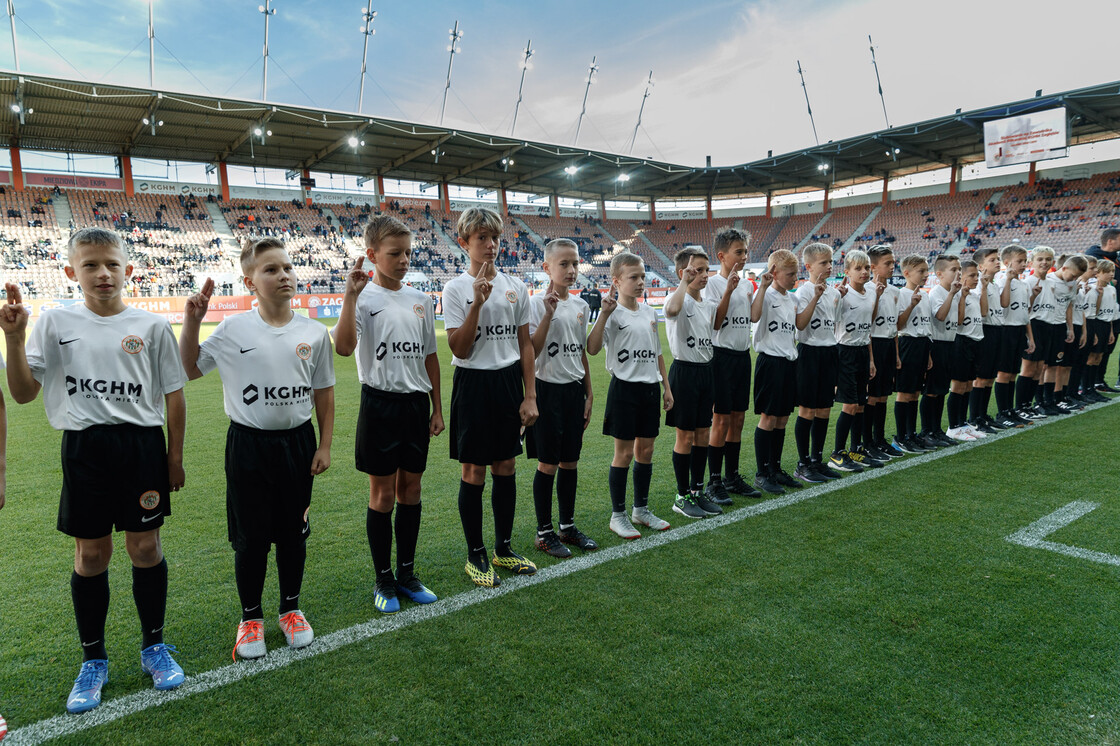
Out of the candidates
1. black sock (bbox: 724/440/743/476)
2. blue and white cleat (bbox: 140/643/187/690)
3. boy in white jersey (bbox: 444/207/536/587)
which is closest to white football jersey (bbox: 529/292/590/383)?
boy in white jersey (bbox: 444/207/536/587)

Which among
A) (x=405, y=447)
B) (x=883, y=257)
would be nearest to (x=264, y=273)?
(x=405, y=447)

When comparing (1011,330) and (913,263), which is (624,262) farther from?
(1011,330)

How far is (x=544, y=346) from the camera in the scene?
3828 millimetres

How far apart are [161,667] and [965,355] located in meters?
7.76

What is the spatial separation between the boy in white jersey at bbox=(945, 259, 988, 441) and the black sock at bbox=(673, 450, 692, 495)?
3.96m

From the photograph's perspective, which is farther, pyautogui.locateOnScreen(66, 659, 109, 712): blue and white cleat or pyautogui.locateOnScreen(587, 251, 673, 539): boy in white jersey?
pyautogui.locateOnScreen(587, 251, 673, 539): boy in white jersey

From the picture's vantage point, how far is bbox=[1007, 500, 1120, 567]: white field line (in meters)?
3.69

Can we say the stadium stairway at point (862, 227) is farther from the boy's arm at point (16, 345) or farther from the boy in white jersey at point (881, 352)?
the boy's arm at point (16, 345)

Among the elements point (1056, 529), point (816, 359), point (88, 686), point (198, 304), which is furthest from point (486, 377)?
point (1056, 529)

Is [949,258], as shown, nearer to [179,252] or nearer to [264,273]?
[264,273]

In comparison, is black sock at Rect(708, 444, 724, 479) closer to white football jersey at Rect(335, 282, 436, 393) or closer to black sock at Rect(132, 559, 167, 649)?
white football jersey at Rect(335, 282, 436, 393)

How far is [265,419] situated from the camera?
2.74 m

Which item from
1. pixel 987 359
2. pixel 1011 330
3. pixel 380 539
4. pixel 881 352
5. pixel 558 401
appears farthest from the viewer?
pixel 1011 330

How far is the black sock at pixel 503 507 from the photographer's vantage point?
144 inches
